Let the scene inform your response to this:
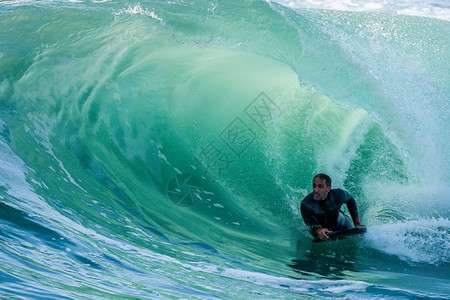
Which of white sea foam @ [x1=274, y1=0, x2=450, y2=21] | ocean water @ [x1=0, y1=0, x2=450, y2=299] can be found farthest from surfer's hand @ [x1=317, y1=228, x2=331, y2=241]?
white sea foam @ [x1=274, y1=0, x2=450, y2=21]

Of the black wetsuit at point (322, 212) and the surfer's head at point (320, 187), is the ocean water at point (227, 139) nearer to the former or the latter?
the black wetsuit at point (322, 212)

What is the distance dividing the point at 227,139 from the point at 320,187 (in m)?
2.33

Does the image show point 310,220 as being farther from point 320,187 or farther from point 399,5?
point 399,5

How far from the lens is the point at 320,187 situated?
518 cm

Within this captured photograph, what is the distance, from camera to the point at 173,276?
11.7ft

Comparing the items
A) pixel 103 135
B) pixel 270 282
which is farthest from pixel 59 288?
pixel 103 135

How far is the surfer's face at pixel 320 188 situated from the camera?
518 centimetres

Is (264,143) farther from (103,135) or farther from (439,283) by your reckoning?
(439,283)

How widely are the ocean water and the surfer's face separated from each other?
46 centimetres

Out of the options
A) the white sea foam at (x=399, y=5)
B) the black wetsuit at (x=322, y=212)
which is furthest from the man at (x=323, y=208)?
the white sea foam at (x=399, y=5)

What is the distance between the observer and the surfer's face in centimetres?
518

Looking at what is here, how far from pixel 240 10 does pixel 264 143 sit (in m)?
1.72

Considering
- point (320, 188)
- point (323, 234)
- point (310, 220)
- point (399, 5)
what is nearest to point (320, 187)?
point (320, 188)

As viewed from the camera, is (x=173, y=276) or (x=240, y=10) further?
(x=240, y=10)
